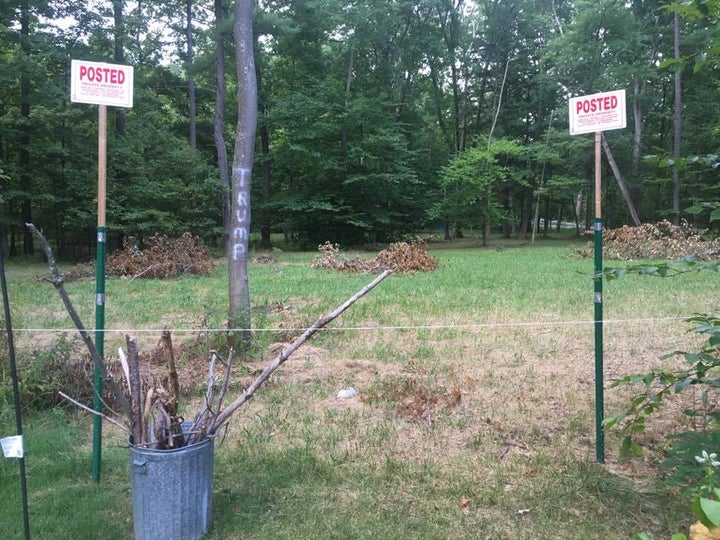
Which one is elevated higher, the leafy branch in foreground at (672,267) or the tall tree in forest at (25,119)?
the tall tree in forest at (25,119)

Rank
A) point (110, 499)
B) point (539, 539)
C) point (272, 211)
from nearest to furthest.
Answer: point (539, 539)
point (110, 499)
point (272, 211)

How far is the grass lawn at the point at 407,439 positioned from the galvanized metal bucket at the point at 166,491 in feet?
0.77

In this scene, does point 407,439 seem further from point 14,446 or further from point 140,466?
point 14,446

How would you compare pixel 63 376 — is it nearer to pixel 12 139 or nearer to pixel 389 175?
pixel 12 139

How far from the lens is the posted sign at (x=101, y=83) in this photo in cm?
321

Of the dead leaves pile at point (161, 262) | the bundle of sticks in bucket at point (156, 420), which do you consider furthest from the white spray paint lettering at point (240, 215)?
the dead leaves pile at point (161, 262)

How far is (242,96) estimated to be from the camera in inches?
227

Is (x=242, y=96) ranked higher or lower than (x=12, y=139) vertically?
lower

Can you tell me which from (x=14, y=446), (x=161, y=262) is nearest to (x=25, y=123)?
(x=161, y=262)

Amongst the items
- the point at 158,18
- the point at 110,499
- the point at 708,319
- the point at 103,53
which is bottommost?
the point at 110,499

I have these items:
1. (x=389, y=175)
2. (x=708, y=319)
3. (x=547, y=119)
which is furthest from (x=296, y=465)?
(x=547, y=119)

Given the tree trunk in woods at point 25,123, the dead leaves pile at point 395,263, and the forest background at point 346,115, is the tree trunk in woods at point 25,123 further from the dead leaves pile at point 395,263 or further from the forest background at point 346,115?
the dead leaves pile at point 395,263

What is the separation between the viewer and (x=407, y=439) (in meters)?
3.90

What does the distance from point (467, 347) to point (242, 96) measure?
3682mm
